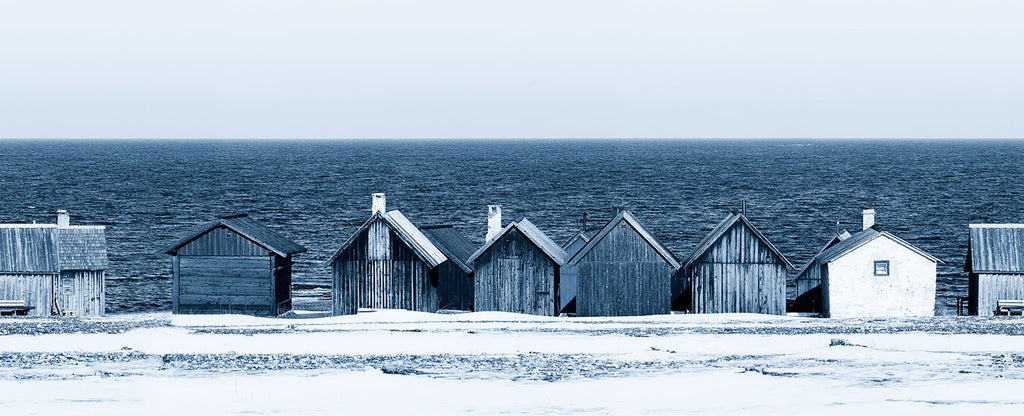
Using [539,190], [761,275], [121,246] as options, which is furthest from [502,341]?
[539,190]

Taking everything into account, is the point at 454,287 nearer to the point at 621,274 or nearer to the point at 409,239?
the point at 409,239

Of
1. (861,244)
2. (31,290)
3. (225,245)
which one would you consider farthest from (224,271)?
(861,244)

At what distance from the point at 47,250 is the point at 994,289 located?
35.7m

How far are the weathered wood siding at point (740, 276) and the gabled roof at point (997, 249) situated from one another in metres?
7.31

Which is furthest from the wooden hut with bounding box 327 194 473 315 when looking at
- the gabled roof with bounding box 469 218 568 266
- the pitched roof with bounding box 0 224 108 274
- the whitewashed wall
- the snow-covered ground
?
the whitewashed wall

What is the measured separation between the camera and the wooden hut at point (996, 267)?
4472cm

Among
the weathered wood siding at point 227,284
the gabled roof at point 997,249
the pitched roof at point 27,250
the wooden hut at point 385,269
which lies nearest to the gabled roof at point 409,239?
the wooden hut at point 385,269

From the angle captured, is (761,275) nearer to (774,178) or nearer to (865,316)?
(865,316)

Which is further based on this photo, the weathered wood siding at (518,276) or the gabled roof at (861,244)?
the weathered wood siding at (518,276)

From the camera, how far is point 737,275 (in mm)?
45406

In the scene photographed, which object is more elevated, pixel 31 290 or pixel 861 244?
pixel 861 244

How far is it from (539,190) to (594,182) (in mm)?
22985

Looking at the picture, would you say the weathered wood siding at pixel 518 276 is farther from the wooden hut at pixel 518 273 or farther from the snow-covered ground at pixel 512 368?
the snow-covered ground at pixel 512 368

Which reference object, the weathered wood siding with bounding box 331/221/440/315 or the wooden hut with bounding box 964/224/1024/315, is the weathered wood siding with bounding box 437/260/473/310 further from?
the wooden hut with bounding box 964/224/1024/315
